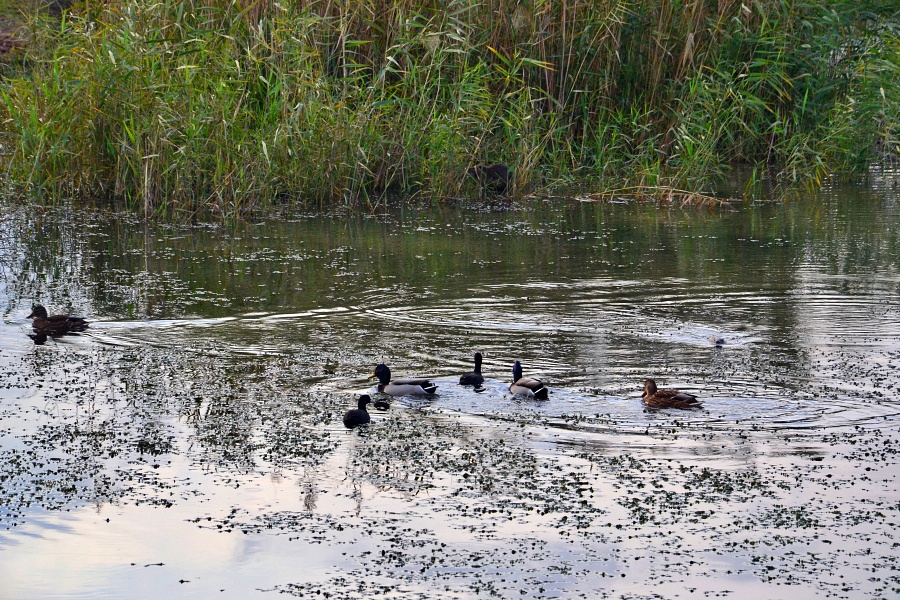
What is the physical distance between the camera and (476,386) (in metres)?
8.04

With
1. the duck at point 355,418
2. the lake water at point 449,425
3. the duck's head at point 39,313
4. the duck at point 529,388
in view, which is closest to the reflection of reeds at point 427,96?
the lake water at point 449,425

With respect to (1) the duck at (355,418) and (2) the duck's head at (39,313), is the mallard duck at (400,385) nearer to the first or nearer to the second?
(1) the duck at (355,418)

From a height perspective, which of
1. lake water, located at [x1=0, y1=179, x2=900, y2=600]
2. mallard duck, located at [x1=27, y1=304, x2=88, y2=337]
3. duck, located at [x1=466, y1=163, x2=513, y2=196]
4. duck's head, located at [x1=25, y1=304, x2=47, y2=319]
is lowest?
lake water, located at [x1=0, y1=179, x2=900, y2=600]

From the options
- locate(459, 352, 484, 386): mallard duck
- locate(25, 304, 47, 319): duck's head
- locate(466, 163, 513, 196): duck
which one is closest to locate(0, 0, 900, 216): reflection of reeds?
locate(466, 163, 513, 196): duck

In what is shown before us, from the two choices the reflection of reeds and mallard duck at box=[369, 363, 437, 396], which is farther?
the reflection of reeds

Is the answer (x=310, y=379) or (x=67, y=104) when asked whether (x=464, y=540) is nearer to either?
(x=310, y=379)

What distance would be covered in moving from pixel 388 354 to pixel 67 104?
23.3ft

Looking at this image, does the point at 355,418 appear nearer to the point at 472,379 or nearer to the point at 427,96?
the point at 472,379

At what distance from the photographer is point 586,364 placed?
866 centimetres

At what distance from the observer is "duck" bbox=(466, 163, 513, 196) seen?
54.3 ft

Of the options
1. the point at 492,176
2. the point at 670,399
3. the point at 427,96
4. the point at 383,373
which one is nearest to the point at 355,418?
the point at 383,373

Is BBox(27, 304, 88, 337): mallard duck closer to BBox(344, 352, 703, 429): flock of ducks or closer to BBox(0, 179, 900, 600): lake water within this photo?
BBox(0, 179, 900, 600): lake water

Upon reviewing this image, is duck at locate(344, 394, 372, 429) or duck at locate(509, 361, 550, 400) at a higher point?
duck at locate(509, 361, 550, 400)

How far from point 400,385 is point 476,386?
0.52 metres
